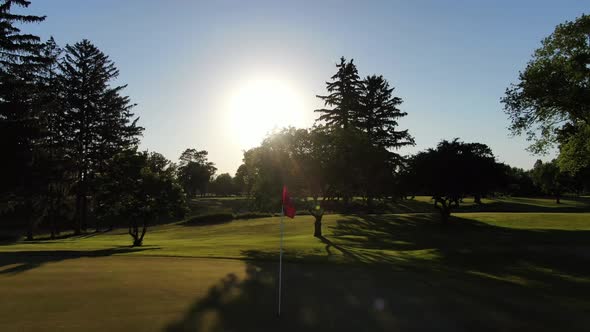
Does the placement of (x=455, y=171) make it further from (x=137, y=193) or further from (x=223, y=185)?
(x=223, y=185)

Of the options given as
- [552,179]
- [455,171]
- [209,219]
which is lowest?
[209,219]

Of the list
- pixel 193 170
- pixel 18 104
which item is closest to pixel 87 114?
pixel 18 104

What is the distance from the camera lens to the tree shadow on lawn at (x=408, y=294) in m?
8.98

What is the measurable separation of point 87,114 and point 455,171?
4522cm

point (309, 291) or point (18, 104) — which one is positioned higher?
point (18, 104)

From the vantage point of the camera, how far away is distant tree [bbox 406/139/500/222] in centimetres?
3775

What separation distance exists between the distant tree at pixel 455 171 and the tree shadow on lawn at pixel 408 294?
14.7 meters

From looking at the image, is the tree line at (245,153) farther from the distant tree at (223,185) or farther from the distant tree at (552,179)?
the distant tree at (223,185)

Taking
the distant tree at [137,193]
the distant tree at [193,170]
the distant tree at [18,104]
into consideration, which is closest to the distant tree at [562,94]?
the distant tree at [137,193]

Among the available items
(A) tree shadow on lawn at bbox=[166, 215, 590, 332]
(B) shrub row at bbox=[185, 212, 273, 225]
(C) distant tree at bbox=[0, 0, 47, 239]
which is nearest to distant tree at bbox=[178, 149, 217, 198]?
(B) shrub row at bbox=[185, 212, 273, 225]

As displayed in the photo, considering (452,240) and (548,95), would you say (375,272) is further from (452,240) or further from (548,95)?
(548,95)

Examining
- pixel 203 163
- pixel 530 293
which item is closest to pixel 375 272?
pixel 530 293

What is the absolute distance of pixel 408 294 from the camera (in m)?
12.1

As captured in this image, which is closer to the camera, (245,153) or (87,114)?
(245,153)
